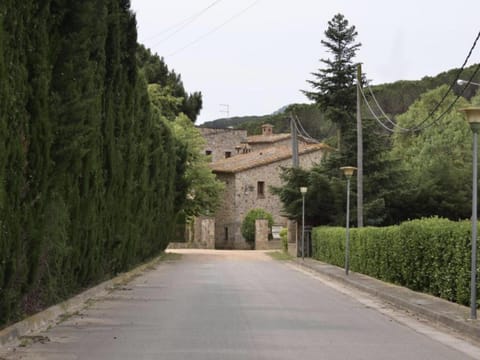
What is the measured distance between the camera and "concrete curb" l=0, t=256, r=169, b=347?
9.56 meters

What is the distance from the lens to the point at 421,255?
1723 centimetres

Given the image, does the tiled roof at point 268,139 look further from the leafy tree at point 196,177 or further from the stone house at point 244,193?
the leafy tree at point 196,177

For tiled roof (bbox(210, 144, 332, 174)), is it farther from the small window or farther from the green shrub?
the green shrub

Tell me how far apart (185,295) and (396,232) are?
6285 millimetres

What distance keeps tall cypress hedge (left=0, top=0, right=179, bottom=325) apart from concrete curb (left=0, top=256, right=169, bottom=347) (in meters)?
0.22

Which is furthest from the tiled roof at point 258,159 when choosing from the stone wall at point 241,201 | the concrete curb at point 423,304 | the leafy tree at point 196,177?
the concrete curb at point 423,304

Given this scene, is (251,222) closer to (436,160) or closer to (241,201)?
(241,201)

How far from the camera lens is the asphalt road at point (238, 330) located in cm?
902

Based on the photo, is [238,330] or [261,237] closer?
[238,330]

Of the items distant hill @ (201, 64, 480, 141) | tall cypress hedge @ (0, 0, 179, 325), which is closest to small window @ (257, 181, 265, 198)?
distant hill @ (201, 64, 480, 141)

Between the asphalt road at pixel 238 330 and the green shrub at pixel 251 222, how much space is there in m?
41.8

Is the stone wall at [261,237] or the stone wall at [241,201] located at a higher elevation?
the stone wall at [241,201]

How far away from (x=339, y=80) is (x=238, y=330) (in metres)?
29.5

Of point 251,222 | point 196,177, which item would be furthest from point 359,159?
point 251,222
